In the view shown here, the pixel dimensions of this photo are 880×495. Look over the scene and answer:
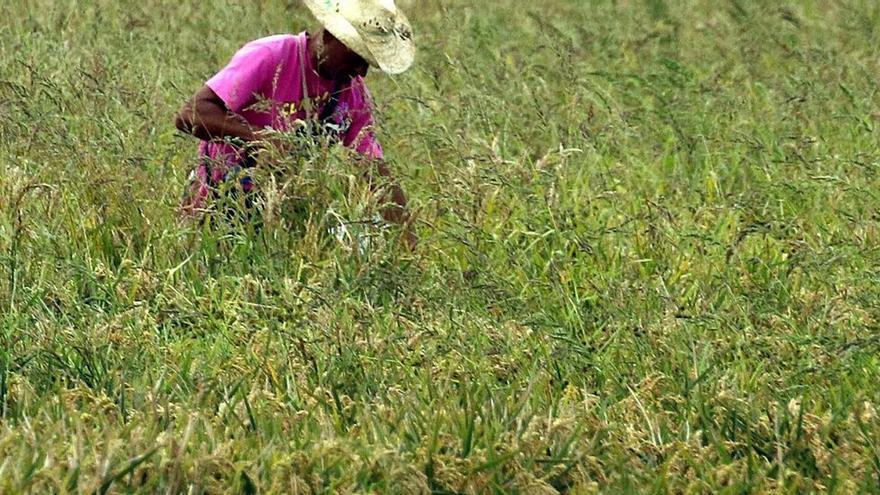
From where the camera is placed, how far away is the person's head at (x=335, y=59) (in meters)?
5.32

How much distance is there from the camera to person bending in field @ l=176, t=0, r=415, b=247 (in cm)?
521

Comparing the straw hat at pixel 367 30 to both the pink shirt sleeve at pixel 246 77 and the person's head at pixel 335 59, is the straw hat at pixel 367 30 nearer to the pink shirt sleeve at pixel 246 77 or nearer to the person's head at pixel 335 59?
the person's head at pixel 335 59

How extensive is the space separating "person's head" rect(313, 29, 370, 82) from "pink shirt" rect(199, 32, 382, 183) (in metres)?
0.04

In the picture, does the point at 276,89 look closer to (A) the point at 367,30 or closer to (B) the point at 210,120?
(B) the point at 210,120

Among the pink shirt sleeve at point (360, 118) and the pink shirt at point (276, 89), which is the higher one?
the pink shirt at point (276, 89)

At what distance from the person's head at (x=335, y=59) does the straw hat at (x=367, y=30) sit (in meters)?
0.09

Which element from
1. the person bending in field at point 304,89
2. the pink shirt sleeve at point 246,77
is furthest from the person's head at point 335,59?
the pink shirt sleeve at point 246,77

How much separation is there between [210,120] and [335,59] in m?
0.42

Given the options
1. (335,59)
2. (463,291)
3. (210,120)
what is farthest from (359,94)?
(463,291)

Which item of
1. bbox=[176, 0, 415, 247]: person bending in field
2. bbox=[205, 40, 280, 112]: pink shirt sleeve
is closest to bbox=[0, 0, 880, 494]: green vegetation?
bbox=[176, 0, 415, 247]: person bending in field

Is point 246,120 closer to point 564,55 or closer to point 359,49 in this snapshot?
point 359,49

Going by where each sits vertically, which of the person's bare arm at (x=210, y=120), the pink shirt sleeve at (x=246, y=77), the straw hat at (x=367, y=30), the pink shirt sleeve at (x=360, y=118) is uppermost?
the straw hat at (x=367, y=30)

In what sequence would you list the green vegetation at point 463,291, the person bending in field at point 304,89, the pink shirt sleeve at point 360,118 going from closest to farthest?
the green vegetation at point 463,291
the person bending in field at point 304,89
the pink shirt sleeve at point 360,118

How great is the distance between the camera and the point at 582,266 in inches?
198
